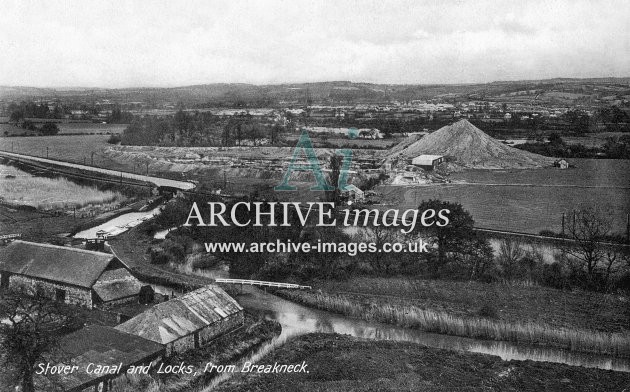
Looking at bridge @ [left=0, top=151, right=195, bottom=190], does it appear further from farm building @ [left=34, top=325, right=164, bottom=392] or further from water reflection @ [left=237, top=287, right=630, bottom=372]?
farm building @ [left=34, top=325, right=164, bottom=392]

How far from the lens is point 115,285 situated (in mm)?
18672

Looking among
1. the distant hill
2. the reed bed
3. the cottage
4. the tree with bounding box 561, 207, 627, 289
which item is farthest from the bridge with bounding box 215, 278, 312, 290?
the distant hill

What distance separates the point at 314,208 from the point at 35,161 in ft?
100

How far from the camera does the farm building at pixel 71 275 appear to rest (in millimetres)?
18266

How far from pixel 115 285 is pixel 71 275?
160cm

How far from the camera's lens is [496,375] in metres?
14.3

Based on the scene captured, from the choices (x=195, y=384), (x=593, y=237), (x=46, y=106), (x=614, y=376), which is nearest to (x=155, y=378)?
(x=195, y=384)

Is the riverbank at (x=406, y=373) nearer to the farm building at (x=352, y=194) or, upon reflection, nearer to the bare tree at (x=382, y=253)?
the bare tree at (x=382, y=253)

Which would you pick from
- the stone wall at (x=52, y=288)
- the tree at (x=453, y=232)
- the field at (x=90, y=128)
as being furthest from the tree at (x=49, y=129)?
the tree at (x=453, y=232)

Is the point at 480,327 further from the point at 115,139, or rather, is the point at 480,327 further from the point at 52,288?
the point at 115,139

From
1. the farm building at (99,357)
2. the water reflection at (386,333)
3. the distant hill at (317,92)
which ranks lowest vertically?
the water reflection at (386,333)

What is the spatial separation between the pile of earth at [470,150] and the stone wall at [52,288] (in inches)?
1269

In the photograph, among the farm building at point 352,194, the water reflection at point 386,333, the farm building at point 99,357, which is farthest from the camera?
the farm building at point 352,194

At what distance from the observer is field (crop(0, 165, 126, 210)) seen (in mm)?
32969
